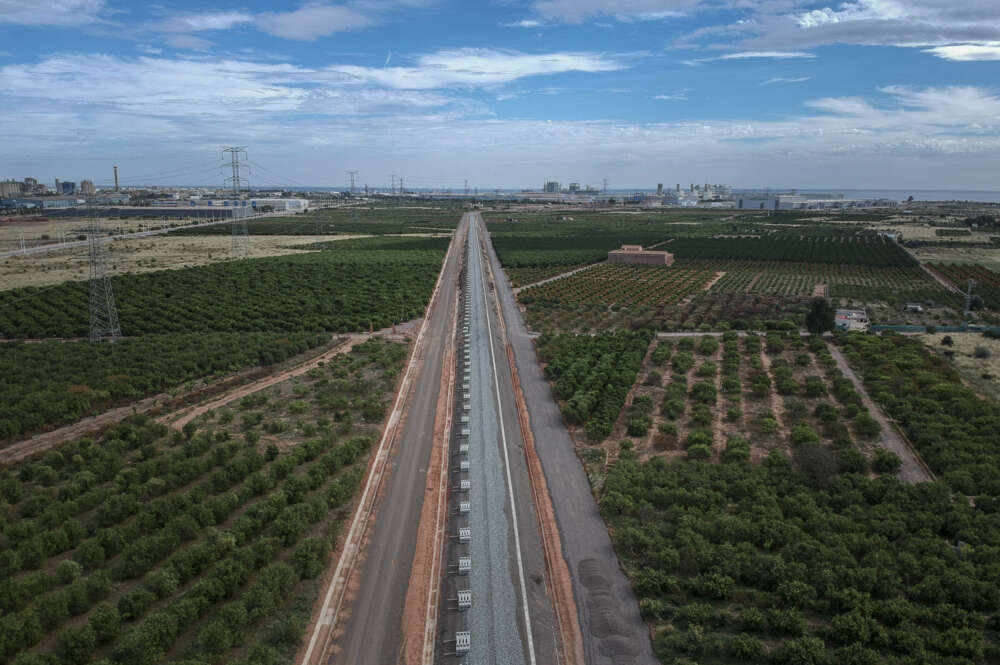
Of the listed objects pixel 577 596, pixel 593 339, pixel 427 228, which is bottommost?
pixel 577 596

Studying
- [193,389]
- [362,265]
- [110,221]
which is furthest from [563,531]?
[110,221]

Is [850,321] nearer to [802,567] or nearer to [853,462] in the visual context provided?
[853,462]

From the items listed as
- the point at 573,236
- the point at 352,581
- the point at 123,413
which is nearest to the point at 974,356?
the point at 352,581

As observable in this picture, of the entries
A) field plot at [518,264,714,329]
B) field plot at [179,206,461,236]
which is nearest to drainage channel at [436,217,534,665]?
field plot at [518,264,714,329]

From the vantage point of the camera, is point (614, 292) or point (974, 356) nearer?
point (974, 356)

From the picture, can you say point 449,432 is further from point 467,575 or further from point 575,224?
point 575,224

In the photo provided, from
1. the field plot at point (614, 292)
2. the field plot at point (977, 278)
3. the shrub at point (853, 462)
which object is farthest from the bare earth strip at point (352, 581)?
the field plot at point (977, 278)
